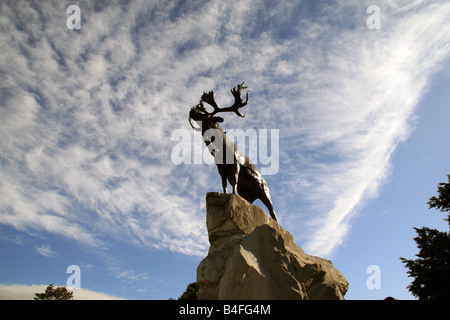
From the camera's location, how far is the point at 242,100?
9.30m

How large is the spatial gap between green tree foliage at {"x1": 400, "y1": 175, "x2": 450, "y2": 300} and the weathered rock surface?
5731mm

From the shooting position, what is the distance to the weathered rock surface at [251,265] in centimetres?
519

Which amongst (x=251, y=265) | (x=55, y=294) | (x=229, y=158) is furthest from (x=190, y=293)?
(x=55, y=294)

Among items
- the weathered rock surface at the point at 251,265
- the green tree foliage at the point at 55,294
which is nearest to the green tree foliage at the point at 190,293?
the weathered rock surface at the point at 251,265

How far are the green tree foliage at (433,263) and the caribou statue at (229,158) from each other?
696 cm

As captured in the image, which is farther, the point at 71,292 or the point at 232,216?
the point at 71,292

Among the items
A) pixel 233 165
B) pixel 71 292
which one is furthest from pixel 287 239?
pixel 71 292

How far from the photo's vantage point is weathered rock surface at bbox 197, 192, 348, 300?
5.19 metres

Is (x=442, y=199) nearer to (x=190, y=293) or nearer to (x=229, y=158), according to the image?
(x=229, y=158)

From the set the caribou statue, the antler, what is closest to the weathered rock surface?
the caribou statue

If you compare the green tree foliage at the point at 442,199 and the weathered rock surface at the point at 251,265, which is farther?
the green tree foliage at the point at 442,199

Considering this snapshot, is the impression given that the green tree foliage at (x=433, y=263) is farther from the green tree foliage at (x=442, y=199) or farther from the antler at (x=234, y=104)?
the antler at (x=234, y=104)
